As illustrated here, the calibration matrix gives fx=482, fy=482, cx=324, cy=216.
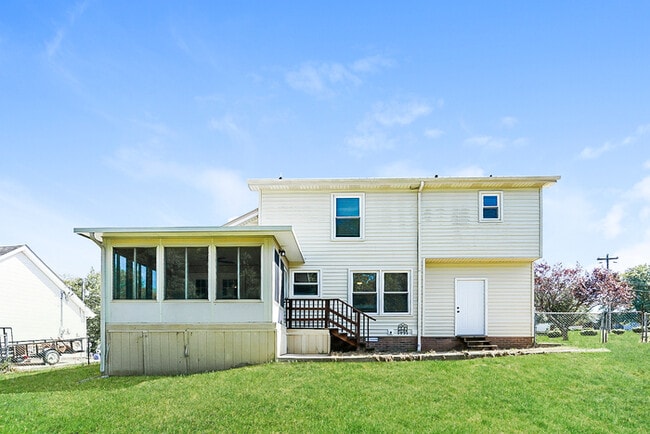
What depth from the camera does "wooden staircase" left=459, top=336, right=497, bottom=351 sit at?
43.7ft

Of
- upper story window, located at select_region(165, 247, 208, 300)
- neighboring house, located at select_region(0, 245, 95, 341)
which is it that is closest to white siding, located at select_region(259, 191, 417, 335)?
upper story window, located at select_region(165, 247, 208, 300)

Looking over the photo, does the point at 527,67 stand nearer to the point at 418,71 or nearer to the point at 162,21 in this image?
the point at 418,71

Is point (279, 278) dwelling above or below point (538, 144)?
below

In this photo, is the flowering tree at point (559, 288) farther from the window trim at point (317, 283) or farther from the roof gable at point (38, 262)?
the roof gable at point (38, 262)

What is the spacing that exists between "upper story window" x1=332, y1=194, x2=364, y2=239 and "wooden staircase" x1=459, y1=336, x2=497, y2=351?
13.9 ft

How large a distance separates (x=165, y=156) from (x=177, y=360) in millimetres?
8339

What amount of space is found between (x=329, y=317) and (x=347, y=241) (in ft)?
8.11

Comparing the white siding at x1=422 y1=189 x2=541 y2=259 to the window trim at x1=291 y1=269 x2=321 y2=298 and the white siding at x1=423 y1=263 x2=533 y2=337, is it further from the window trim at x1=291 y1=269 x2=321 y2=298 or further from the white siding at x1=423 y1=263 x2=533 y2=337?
the window trim at x1=291 y1=269 x2=321 y2=298

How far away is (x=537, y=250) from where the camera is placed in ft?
45.1

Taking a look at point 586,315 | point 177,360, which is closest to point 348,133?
point 177,360

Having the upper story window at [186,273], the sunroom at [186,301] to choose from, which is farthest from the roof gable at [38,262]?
the upper story window at [186,273]

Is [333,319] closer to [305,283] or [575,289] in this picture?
[305,283]

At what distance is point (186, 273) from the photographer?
1033 cm

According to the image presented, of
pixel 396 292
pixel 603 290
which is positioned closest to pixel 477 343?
pixel 396 292
